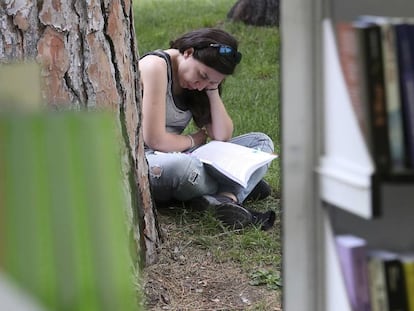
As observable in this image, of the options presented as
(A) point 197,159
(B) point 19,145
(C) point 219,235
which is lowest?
(C) point 219,235

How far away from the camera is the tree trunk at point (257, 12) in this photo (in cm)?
725

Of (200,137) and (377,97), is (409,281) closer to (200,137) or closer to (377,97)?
(377,97)

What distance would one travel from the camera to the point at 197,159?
123 inches

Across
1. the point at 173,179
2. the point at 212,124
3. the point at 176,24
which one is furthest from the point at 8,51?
the point at 176,24

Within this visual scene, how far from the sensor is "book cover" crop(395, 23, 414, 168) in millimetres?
1131

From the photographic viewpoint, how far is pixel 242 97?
4980 mm

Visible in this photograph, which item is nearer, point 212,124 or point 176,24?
point 212,124

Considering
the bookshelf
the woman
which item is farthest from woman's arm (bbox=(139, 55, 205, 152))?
the bookshelf

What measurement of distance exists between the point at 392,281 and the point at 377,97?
259 millimetres

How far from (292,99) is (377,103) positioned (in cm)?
21

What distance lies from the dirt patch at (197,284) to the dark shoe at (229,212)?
0.20 meters

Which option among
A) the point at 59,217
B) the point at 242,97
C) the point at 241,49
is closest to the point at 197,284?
the point at 59,217

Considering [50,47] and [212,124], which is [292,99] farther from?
[212,124]

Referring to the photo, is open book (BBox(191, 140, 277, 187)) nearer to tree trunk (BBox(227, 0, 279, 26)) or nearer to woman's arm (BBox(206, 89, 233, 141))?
woman's arm (BBox(206, 89, 233, 141))
